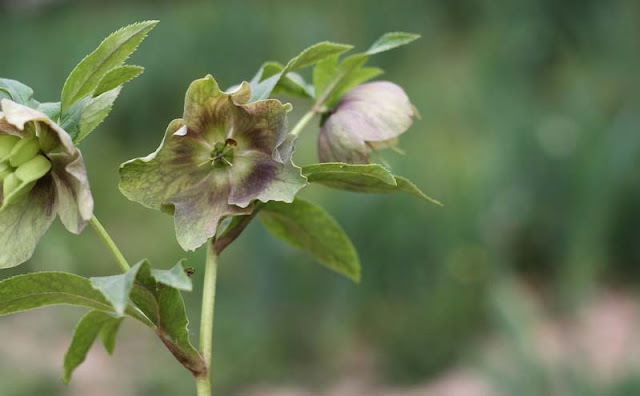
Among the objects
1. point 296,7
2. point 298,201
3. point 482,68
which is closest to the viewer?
point 298,201

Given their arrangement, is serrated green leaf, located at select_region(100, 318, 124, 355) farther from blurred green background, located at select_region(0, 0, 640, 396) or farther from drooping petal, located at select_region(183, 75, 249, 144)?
blurred green background, located at select_region(0, 0, 640, 396)

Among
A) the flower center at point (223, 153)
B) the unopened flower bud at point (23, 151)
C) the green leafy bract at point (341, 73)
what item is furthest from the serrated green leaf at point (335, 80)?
the unopened flower bud at point (23, 151)

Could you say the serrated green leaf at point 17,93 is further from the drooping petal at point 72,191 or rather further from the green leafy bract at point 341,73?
the green leafy bract at point 341,73

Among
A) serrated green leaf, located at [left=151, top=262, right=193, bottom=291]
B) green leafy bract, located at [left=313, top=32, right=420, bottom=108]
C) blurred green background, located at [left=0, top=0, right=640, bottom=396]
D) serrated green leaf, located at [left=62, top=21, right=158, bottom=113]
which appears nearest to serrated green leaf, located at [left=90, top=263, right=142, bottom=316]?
serrated green leaf, located at [left=151, top=262, right=193, bottom=291]

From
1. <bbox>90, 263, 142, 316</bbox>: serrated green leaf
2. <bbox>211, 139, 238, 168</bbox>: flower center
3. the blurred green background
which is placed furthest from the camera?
the blurred green background

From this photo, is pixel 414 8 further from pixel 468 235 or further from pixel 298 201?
pixel 298 201

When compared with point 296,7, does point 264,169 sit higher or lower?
higher

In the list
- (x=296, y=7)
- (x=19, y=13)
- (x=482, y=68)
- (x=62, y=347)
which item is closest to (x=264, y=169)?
(x=62, y=347)
